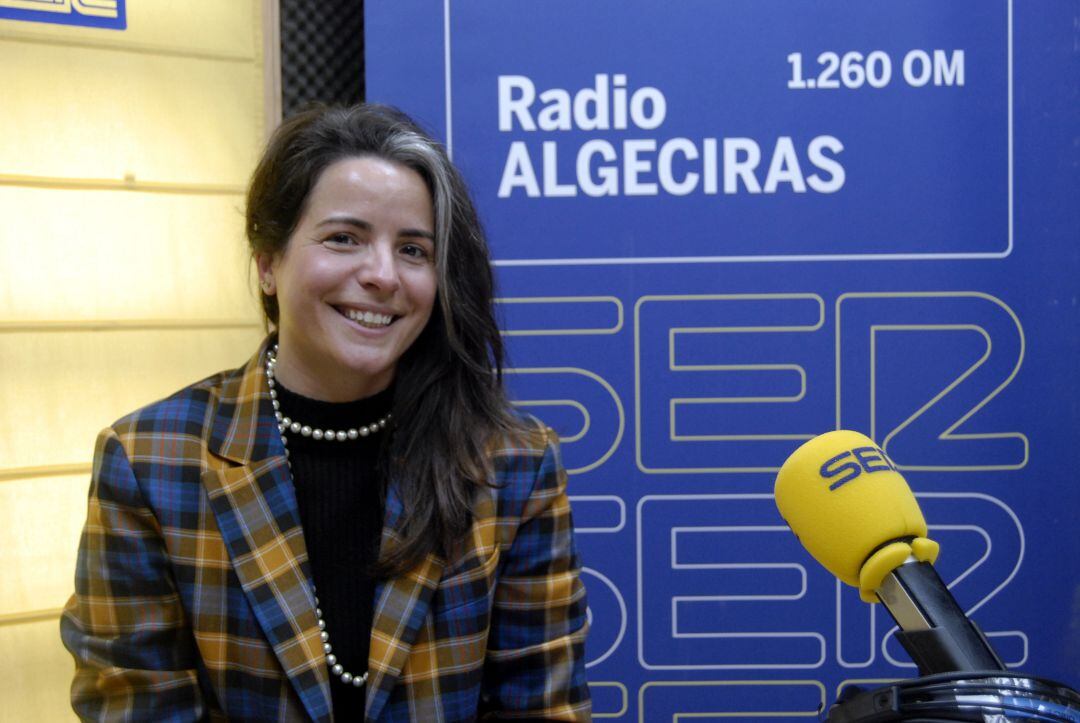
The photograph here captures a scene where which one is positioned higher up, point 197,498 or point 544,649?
point 197,498

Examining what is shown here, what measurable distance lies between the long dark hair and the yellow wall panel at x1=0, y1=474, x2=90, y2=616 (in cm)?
123

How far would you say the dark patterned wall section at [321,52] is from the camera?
297 centimetres

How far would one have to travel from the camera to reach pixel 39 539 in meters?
2.73

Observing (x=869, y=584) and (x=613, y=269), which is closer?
(x=869, y=584)

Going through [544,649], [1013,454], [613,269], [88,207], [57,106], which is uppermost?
[57,106]

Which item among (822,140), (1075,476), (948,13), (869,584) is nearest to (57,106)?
(822,140)

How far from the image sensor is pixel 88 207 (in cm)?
274

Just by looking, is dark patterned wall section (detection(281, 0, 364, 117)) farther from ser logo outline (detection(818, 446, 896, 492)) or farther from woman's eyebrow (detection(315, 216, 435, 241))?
ser logo outline (detection(818, 446, 896, 492))

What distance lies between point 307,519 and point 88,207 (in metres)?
1.41

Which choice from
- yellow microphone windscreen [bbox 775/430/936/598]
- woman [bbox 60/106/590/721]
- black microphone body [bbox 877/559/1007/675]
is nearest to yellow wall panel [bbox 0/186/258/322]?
woman [bbox 60/106/590/721]

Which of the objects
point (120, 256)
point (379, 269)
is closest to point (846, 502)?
point (379, 269)

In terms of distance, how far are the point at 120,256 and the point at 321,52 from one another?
735mm

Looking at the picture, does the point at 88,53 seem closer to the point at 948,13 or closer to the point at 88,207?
the point at 88,207

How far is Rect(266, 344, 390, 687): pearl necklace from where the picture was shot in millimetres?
1613
